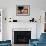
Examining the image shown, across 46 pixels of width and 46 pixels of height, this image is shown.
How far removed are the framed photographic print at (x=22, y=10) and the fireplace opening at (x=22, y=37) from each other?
1.17 m

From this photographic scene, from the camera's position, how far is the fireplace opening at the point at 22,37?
31.0ft

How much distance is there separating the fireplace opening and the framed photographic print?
117 cm

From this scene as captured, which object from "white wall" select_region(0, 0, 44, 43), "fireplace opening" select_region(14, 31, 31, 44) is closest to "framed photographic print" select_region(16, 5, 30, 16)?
"white wall" select_region(0, 0, 44, 43)

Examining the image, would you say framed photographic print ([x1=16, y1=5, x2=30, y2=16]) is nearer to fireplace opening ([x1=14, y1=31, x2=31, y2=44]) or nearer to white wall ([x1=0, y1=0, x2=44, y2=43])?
white wall ([x1=0, y1=0, x2=44, y2=43])

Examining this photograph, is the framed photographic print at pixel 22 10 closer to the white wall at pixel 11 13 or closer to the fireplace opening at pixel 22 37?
the white wall at pixel 11 13

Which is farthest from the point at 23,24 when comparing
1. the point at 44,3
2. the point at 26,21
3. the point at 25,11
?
the point at 44,3

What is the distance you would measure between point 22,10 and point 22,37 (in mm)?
1705

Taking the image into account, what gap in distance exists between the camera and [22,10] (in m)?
9.35

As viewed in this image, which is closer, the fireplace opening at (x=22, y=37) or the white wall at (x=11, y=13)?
the white wall at (x=11, y=13)

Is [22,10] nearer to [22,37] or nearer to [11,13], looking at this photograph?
[11,13]

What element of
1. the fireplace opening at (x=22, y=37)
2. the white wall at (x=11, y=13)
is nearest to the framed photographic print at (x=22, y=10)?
the white wall at (x=11, y=13)

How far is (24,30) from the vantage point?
9383 mm

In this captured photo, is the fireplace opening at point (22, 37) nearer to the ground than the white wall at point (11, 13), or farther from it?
nearer to the ground

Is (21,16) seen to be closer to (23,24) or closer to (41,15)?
(23,24)
